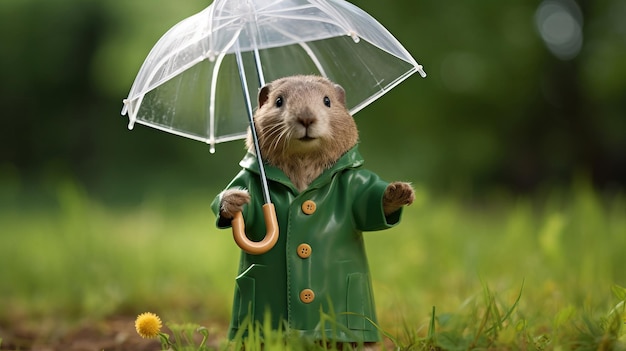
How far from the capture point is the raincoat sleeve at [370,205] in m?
2.46

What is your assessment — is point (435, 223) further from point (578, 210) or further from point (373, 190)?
point (373, 190)

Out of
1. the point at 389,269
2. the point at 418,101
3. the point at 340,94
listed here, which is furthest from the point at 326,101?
the point at 418,101

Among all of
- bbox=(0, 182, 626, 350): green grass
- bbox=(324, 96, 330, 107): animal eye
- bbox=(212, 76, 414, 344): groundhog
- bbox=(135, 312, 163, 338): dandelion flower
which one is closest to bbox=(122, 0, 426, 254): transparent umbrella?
bbox=(212, 76, 414, 344): groundhog

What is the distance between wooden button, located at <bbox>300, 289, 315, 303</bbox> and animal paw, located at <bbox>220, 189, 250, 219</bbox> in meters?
0.34

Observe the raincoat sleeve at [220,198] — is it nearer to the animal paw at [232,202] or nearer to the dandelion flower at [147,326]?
the animal paw at [232,202]

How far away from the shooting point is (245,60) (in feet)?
10.1

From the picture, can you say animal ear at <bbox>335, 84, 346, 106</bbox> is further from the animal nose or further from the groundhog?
the animal nose

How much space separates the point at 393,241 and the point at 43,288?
7.42ft

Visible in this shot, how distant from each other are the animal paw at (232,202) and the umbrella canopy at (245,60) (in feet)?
0.96

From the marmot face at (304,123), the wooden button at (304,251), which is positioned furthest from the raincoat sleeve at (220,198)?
the wooden button at (304,251)

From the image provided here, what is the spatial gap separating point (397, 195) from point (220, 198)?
578 mm

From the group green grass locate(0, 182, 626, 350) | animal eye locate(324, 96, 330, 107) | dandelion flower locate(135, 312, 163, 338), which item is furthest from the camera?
green grass locate(0, 182, 626, 350)

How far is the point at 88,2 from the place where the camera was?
1253cm

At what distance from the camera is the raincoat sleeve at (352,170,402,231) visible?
2463mm
